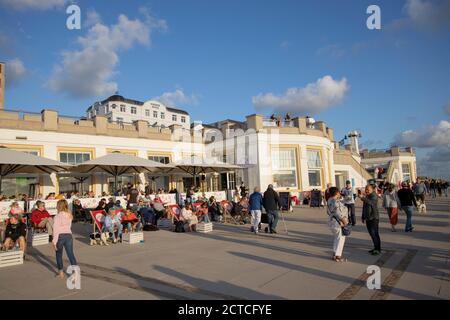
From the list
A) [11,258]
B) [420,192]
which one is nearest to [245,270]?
[11,258]

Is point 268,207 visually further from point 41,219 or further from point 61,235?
point 41,219

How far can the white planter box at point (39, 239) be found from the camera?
32.2ft

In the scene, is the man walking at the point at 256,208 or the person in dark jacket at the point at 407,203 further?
the man walking at the point at 256,208

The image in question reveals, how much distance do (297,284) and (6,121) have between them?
60.7ft

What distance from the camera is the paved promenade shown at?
482 centimetres

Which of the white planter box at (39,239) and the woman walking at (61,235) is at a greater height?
the woman walking at (61,235)

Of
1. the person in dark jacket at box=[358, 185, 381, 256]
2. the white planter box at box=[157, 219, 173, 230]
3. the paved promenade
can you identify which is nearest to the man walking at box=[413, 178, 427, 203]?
the paved promenade

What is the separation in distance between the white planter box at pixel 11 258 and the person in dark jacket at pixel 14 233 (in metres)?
0.50

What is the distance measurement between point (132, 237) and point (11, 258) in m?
3.11

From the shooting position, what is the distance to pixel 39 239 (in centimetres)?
991

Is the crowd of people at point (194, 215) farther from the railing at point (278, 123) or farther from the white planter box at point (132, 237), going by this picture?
the railing at point (278, 123)

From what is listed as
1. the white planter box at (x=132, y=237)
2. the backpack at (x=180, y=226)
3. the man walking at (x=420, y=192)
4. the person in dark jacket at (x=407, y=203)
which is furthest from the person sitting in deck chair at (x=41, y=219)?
the man walking at (x=420, y=192)
